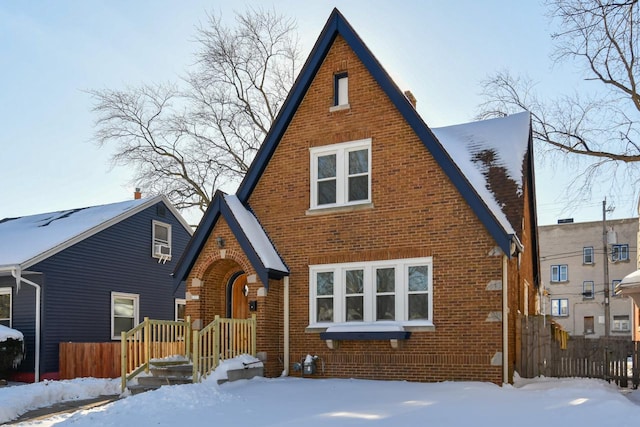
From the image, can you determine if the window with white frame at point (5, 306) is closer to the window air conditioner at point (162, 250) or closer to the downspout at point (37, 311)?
the downspout at point (37, 311)

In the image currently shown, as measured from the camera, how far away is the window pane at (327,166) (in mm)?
14945

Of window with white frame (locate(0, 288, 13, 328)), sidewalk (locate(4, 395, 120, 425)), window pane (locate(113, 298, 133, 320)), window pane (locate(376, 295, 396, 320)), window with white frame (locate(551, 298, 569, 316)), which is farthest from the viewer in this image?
window with white frame (locate(551, 298, 569, 316))

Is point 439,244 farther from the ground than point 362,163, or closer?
closer

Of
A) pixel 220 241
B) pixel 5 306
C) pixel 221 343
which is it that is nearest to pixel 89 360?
pixel 5 306

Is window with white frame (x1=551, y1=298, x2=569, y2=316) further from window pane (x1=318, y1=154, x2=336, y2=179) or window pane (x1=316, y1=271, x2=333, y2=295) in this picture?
window pane (x1=318, y1=154, x2=336, y2=179)

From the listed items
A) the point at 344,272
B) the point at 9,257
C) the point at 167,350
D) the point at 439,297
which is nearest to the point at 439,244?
the point at 439,297

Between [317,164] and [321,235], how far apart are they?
1786mm

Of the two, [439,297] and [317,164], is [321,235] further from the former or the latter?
[439,297]

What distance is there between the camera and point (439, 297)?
13.1 metres

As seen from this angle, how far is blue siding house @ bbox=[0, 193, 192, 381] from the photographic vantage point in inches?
703

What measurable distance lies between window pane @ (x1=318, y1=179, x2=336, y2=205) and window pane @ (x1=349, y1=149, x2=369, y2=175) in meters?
0.56

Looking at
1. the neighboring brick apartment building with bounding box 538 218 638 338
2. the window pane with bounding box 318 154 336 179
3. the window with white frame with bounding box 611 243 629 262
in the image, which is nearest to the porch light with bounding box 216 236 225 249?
Answer: the window pane with bounding box 318 154 336 179

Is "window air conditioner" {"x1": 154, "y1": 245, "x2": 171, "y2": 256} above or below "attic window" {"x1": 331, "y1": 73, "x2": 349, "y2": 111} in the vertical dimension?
below

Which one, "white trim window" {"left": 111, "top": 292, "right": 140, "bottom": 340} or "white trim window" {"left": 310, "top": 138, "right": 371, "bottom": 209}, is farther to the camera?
"white trim window" {"left": 111, "top": 292, "right": 140, "bottom": 340}
